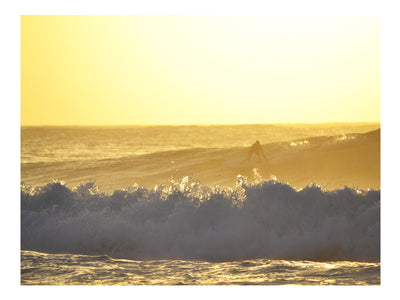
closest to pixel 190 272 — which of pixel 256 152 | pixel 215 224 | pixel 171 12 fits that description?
pixel 215 224

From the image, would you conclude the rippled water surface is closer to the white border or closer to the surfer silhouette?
the white border

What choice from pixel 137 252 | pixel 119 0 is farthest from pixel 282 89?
pixel 137 252

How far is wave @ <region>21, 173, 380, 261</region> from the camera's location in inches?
311

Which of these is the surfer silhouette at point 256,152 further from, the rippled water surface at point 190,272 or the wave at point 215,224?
the rippled water surface at point 190,272

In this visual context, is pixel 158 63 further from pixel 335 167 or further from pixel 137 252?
pixel 335 167

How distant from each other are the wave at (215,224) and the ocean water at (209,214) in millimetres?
17

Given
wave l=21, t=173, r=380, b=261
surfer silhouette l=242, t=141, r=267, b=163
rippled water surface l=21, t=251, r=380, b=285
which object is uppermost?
surfer silhouette l=242, t=141, r=267, b=163

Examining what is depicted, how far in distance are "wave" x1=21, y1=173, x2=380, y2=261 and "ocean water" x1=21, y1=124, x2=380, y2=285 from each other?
2 cm

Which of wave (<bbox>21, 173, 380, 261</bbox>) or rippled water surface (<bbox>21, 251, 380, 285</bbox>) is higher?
wave (<bbox>21, 173, 380, 261</bbox>)

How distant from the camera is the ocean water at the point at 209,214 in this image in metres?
7.25

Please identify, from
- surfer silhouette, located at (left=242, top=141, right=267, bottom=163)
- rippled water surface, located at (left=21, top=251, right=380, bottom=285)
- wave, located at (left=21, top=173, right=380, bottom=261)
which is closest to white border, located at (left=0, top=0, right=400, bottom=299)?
rippled water surface, located at (left=21, top=251, right=380, bottom=285)

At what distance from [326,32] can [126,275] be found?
5.05 m

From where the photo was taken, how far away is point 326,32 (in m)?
8.57

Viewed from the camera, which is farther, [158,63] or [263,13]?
[158,63]
